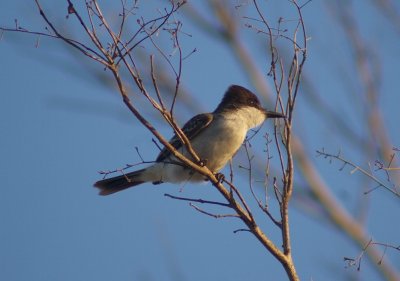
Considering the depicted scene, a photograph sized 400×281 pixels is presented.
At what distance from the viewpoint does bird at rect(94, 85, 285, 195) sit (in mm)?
6586

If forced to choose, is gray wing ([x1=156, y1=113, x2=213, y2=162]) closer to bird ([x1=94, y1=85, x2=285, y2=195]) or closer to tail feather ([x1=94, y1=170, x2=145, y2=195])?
bird ([x1=94, y1=85, x2=285, y2=195])

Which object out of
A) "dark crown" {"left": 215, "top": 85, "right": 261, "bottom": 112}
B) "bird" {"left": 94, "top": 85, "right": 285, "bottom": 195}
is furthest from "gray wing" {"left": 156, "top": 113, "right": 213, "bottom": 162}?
"dark crown" {"left": 215, "top": 85, "right": 261, "bottom": 112}

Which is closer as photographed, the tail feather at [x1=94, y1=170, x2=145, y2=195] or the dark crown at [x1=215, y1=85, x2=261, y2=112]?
the dark crown at [x1=215, y1=85, x2=261, y2=112]

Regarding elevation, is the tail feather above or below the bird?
above

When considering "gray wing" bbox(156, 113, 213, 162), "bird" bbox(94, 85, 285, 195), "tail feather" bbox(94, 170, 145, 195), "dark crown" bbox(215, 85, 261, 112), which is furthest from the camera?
"tail feather" bbox(94, 170, 145, 195)

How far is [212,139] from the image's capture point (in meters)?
6.67

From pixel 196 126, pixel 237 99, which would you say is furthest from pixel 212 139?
pixel 237 99

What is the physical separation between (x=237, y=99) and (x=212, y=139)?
968mm

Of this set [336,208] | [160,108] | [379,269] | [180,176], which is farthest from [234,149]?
[160,108]

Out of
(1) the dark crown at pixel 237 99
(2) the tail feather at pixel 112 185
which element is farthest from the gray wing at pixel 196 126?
(2) the tail feather at pixel 112 185

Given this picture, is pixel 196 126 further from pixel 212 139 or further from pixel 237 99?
pixel 237 99

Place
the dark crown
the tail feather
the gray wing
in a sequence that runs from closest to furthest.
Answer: the gray wing, the dark crown, the tail feather

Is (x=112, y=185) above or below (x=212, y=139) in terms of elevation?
above

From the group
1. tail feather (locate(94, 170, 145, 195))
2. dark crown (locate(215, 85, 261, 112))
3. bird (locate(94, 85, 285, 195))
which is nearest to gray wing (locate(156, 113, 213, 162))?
bird (locate(94, 85, 285, 195))
